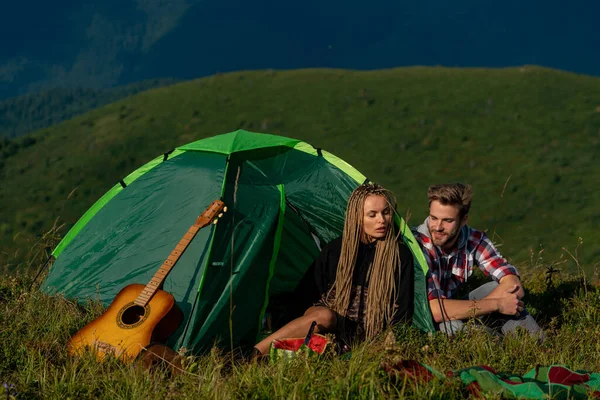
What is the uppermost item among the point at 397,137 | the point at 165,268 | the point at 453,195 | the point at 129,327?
the point at 397,137

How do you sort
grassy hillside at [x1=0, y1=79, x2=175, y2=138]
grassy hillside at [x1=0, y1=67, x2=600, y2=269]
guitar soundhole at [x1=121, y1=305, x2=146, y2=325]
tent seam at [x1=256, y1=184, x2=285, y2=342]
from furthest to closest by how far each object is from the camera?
grassy hillside at [x1=0, y1=79, x2=175, y2=138], grassy hillside at [x1=0, y1=67, x2=600, y2=269], tent seam at [x1=256, y1=184, x2=285, y2=342], guitar soundhole at [x1=121, y1=305, x2=146, y2=325]

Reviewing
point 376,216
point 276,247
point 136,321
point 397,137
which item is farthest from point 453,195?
point 397,137

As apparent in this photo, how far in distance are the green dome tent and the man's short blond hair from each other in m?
0.48

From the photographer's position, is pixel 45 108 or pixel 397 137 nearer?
pixel 397 137

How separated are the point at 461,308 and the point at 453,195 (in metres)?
0.94

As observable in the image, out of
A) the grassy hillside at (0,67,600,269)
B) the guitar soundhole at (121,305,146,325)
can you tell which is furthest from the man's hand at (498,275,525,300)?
the grassy hillside at (0,67,600,269)

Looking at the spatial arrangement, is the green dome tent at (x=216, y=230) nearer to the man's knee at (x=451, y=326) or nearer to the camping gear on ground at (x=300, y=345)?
the man's knee at (x=451, y=326)

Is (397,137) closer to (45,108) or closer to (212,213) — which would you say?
(212,213)

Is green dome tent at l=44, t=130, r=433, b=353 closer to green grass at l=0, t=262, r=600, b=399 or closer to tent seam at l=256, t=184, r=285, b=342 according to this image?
tent seam at l=256, t=184, r=285, b=342

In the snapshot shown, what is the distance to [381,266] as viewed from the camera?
5418 millimetres

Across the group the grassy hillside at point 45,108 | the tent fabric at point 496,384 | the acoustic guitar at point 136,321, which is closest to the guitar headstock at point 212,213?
the acoustic guitar at point 136,321

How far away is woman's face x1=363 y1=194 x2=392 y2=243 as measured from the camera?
5.40 metres

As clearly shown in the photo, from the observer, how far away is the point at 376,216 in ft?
17.8

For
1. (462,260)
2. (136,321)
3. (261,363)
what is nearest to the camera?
(261,363)
